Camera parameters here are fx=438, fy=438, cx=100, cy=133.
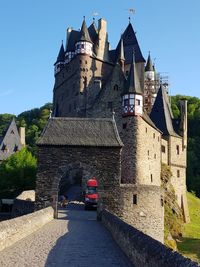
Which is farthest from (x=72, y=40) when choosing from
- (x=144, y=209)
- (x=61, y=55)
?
(x=144, y=209)

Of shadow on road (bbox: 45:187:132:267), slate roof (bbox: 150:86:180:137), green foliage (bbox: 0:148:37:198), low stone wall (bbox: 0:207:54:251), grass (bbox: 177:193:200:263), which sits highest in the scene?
slate roof (bbox: 150:86:180:137)

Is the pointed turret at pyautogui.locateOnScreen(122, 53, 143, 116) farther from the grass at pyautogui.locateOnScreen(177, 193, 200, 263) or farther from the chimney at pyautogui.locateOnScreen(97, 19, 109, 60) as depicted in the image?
the chimney at pyautogui.locateOnScreen(97, 19, 109, 60)

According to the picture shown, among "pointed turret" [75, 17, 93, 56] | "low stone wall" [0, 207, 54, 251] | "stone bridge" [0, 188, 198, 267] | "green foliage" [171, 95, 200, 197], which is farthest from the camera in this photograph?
"green foliage" [171, 95, 200, 197]

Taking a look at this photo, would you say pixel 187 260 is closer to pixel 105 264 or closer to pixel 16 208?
pixel 105 264

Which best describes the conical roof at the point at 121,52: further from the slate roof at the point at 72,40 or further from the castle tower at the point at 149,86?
the slate roof at the point at 72,40

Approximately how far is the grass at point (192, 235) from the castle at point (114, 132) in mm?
2466

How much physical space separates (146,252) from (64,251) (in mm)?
4573

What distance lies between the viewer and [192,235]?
159 feet

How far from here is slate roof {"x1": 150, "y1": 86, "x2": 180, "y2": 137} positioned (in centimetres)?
5713

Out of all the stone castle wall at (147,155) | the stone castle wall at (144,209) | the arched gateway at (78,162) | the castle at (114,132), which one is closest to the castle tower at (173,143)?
the castle at (114,132)

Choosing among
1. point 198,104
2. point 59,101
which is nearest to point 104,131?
point 59,101

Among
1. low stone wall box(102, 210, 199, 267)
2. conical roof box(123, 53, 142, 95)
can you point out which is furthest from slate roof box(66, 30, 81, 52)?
low stone wall box(102, 210, 199, 267)

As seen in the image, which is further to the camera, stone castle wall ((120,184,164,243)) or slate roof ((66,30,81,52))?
slate roof ((66,30,81,52))

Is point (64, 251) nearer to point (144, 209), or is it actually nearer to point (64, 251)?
point (64, 251)
